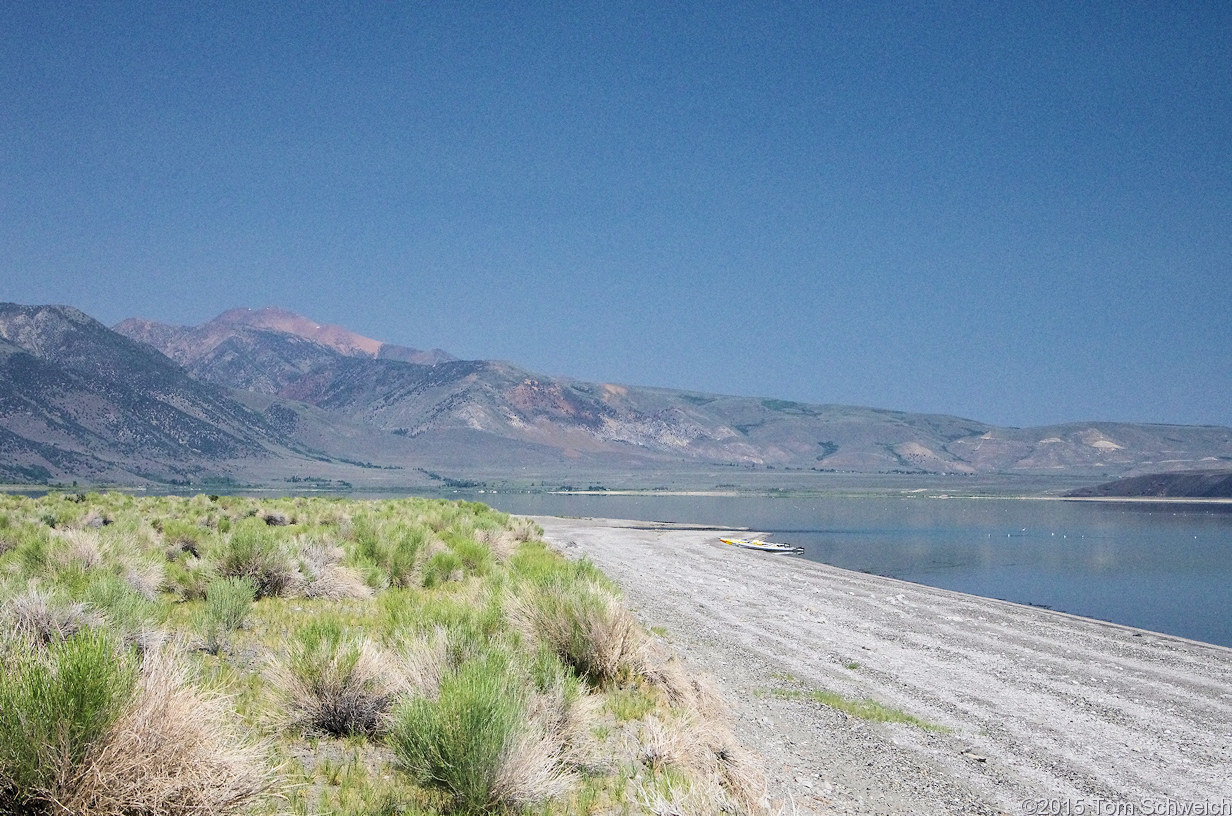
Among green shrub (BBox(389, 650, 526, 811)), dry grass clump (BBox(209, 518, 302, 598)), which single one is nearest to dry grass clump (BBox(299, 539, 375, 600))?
dry grass clump (BBox(209, 518, 302, 598))

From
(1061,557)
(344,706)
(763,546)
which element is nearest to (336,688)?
(344,706)

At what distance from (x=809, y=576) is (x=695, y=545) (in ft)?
43.4

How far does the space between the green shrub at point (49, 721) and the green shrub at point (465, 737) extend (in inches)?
63.1

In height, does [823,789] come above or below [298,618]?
below

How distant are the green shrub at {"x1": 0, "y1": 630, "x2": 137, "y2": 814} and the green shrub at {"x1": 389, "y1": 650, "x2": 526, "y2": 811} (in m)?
1.60

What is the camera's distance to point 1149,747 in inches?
391

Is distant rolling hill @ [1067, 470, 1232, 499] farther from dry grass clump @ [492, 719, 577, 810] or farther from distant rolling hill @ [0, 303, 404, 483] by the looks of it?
distant rolling hill @ [0, 303, 404, 483]

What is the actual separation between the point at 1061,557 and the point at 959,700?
34.2 m

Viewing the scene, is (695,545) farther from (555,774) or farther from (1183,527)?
(1183,527)

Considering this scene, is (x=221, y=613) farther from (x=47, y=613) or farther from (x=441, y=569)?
(x=441, y=569)

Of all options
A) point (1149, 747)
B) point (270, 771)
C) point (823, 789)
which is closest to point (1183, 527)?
point (1149, 747)

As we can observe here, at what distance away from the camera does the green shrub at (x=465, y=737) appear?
15.8 feet

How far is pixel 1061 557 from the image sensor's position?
136ft

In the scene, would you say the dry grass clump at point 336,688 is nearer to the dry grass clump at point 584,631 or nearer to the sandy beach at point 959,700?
the dry grass clump at point 584,631
